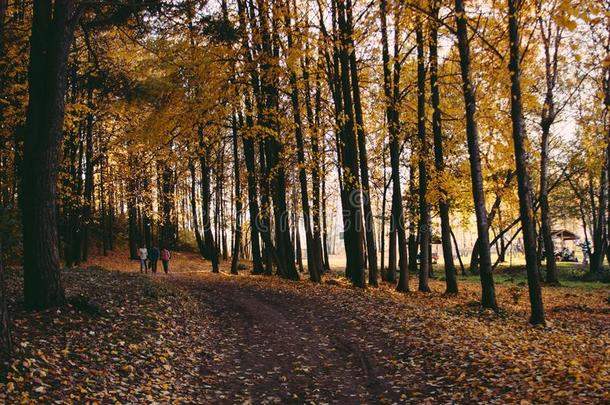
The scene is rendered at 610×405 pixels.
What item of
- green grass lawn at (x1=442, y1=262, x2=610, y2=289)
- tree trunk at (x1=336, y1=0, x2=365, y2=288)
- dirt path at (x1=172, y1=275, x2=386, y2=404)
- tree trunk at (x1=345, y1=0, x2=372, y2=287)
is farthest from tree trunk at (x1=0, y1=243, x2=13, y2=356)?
green grass lawn at (x1=442, y1=262, x2=610, y2=289)

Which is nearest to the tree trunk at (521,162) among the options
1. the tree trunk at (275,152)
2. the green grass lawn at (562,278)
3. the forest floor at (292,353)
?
the forest floor at (292,353)

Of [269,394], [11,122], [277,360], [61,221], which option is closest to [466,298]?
[277,360]

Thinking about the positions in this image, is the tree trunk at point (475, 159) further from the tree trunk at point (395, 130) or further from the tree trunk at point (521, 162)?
the tree trunk at point (395, 130)

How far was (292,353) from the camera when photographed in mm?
10062

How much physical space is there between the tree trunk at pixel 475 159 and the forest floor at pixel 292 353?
3.60 ft

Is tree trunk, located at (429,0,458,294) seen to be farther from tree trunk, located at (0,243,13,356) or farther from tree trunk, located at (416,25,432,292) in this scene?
tree trunk, located at (0,243,13,356)

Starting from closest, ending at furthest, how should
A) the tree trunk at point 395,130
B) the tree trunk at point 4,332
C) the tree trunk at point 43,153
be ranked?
the tree trunk at point 4,332, the tree trunk at point 43,153, the tree trunk at point 395,130

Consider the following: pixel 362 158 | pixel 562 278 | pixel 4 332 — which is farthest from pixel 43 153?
pixel 562 278

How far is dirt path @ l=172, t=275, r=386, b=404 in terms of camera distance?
7.81m

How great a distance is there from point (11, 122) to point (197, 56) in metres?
7.49

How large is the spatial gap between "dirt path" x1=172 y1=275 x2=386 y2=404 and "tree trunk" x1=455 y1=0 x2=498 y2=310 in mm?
4777

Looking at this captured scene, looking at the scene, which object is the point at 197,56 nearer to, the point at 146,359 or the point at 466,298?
the point at 146,359

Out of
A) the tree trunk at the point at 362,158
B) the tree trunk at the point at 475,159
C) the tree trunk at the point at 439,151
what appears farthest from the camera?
the tree trunk at the point at 362,158

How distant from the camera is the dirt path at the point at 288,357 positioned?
7.81m
